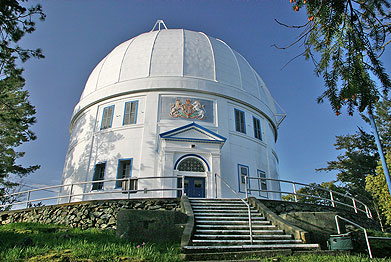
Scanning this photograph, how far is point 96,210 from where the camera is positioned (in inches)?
410

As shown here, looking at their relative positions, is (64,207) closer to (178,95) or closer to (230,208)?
(230,208)

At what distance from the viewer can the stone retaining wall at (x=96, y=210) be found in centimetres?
1009

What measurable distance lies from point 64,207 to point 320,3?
1138cm

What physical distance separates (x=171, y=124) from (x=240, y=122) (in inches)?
164

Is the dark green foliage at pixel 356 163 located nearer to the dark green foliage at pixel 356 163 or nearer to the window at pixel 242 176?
the dark green foliage at pixel 356 163

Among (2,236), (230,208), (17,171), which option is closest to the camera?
(2,236)

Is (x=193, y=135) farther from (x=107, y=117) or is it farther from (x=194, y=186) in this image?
(x=107, y=117)

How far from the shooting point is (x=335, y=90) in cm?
380

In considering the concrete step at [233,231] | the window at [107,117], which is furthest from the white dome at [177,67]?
the concrete step at [233,231]

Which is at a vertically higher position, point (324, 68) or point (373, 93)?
point (324, 68)

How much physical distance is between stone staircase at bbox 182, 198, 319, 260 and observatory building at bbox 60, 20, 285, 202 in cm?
360

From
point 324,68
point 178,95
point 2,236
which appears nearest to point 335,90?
point 324,68

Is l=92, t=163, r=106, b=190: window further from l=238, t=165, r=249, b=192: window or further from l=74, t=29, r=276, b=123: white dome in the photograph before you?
l=238, t=165, r=249, b=192: window

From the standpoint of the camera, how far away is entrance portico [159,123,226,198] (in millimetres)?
13453
